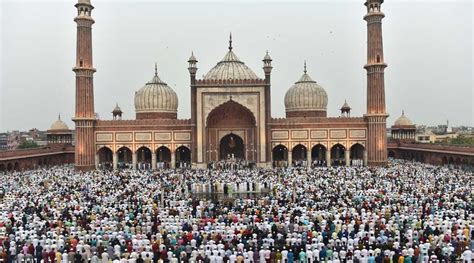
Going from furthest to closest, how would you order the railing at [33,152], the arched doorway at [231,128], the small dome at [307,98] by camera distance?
the small dome at [307,98]
the arched doorway at [231,128]
the railing at [33,152]

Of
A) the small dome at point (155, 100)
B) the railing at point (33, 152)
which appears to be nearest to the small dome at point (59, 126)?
the railing at point (33, 152)

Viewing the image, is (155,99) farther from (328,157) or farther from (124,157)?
(328,157)

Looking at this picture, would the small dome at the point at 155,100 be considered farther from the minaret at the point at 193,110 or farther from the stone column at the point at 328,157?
the stone column at the point at 328,157

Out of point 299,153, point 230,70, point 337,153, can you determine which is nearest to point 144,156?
point 230,70

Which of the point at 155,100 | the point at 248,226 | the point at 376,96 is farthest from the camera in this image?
the point at 155,100

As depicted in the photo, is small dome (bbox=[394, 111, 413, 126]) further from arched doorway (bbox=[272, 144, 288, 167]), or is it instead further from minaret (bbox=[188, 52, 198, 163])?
minaret (bbox=[188, 52, 198, 163])

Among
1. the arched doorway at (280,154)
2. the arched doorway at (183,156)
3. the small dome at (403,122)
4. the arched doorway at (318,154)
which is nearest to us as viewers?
the arched doorway at (183,156)

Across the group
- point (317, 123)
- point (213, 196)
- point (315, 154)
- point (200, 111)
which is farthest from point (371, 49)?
point (213, 196)
